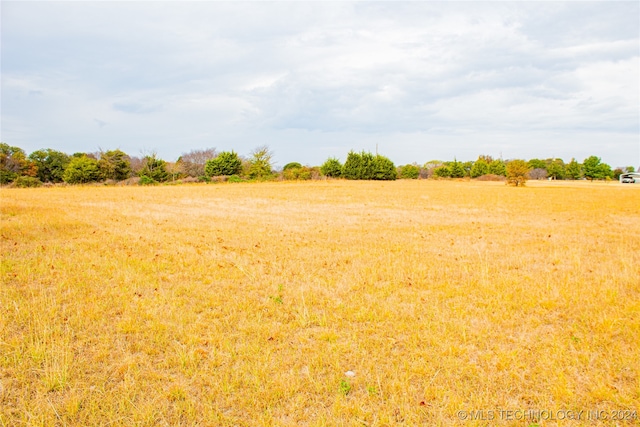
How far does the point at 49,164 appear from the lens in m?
51.7

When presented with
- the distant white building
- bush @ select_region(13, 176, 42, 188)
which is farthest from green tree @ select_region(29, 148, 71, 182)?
the distant white building

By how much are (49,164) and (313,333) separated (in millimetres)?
61110

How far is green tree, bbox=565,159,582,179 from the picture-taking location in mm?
76938

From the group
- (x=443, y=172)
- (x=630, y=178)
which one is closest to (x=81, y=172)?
(x=443, y=172)

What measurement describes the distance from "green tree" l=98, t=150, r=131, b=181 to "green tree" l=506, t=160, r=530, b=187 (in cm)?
5034

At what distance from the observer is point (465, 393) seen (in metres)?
3.19

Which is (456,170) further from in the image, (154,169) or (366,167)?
(154,169)

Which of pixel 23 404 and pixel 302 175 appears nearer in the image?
pixel 23 404

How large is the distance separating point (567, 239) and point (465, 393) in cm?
874

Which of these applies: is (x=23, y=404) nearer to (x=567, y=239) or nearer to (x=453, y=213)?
(x=567, y=239)

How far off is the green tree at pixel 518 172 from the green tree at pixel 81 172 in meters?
50.1

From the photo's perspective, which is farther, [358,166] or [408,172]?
[408,172]

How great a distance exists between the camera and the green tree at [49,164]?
168 feet

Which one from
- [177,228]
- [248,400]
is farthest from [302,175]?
[248,400]
